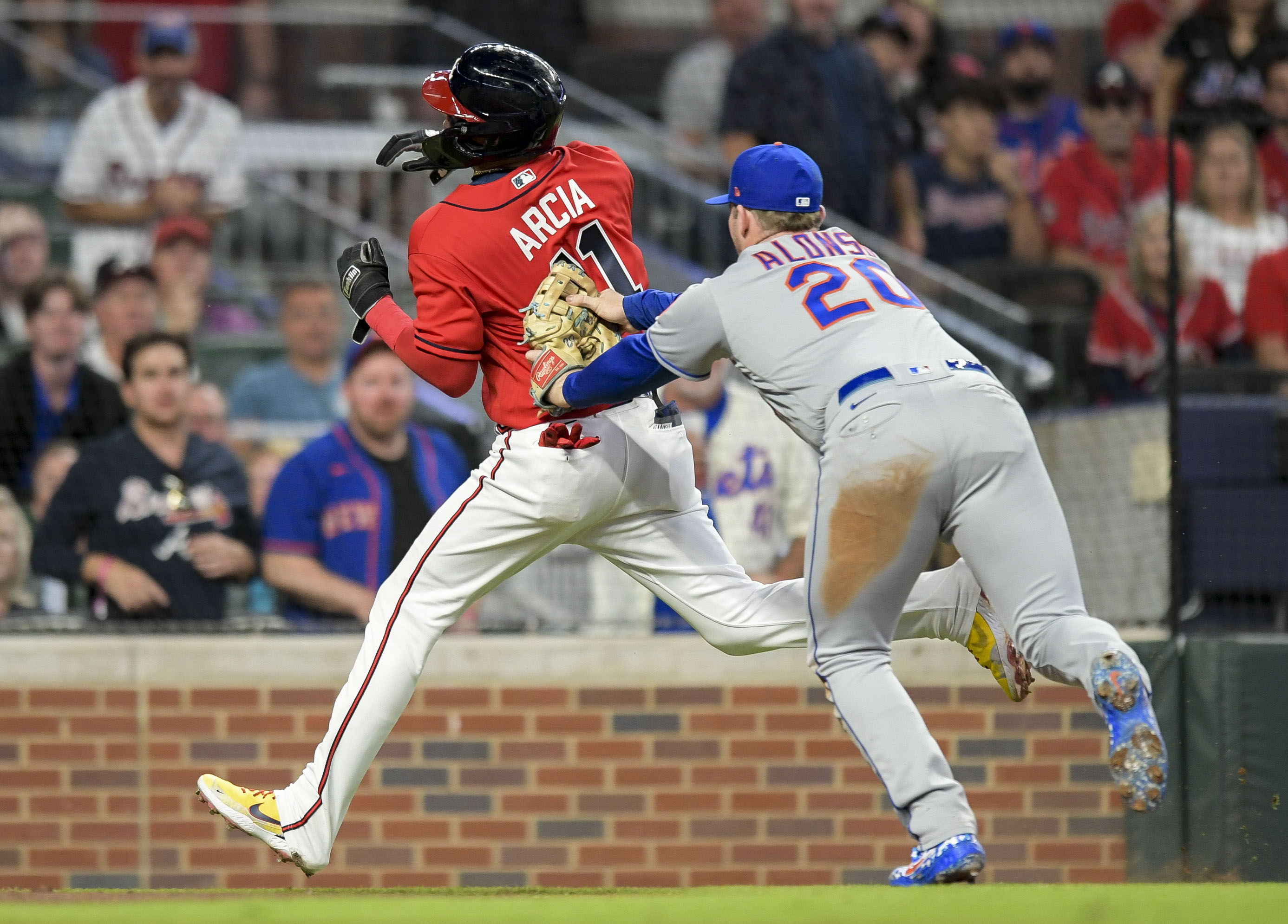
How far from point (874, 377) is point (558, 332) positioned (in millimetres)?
790

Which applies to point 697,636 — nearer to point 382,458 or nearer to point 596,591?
point 596,591

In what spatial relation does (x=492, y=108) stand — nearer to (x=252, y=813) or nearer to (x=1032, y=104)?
(x=252, y=813)

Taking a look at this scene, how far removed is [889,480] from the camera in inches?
147

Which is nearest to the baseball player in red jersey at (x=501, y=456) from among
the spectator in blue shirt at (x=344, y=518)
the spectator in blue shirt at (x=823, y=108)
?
the spectator in blue shirt at (x=344, y=518)

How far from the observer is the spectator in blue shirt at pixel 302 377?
22.7 feet

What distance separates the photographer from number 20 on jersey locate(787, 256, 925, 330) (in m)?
3.87

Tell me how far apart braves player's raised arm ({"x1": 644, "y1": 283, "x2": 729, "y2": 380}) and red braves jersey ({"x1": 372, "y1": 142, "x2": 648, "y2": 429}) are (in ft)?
1.39

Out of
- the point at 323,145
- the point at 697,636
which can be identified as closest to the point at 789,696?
the point at 697,636

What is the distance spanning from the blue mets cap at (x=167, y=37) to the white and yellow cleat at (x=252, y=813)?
5151mm

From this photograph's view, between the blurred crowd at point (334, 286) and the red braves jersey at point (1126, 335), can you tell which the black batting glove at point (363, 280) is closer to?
the blurred crowd at point (334, 286)

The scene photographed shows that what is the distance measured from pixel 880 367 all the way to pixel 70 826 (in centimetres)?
373

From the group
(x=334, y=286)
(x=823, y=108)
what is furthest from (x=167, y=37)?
(x=823, y=108)

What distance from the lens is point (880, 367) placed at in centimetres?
381

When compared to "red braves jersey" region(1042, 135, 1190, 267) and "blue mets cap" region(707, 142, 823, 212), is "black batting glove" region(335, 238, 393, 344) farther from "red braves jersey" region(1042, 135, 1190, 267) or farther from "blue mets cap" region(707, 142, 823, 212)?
"red braves jersey" region(1042, 135, 1190, 267)
